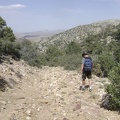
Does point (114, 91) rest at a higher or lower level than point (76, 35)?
higher

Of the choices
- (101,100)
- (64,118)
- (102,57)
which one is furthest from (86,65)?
(102,57)

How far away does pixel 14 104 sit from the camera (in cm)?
1095

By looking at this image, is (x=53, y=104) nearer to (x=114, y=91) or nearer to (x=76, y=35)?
(x=114, y=91)

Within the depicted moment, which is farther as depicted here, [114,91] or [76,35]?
[76,35]

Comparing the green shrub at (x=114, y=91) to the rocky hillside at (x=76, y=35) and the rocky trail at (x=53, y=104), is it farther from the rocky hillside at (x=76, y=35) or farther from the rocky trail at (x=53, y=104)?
the rocky hillside at (x=76, y=35)

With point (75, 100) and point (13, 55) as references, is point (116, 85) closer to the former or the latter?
point (75, 100)

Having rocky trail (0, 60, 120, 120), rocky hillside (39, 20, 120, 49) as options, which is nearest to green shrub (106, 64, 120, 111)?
rocky trail (0, 60, 120, 120)

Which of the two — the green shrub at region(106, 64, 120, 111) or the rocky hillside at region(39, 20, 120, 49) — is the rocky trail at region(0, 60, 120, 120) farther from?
the rocky hillside at region(39, 20, 120, 49)

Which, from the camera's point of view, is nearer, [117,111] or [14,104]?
[117,111]

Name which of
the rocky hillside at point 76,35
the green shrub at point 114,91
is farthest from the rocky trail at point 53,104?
the rocky hillside at point 76,35

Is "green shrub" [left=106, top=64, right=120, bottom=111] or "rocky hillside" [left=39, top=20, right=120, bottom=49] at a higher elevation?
"green shrub" [left=106, top=64, right=120, bottom=111]

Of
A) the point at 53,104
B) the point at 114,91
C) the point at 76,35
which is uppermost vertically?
the point at 114,91

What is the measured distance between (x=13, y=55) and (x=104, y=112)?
1774cm

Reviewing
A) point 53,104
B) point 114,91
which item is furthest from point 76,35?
point 114,91
